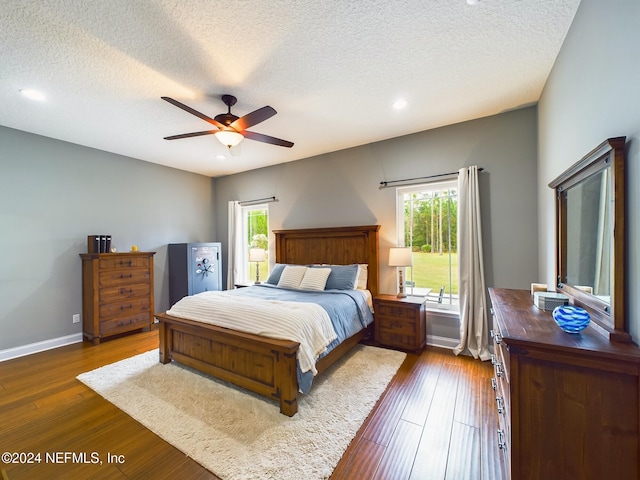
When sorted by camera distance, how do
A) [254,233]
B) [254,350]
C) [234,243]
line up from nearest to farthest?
1. [254,350]
2. [234,243]
3. [254,233]

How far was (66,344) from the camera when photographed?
371cm

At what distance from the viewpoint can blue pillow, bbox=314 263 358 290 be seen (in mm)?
3580

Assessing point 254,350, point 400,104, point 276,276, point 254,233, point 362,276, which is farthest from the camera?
point 254,233

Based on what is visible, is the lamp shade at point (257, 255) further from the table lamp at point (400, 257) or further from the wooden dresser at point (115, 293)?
the table lamp at point (400, 257)

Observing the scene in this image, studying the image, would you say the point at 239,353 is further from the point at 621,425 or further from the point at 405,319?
the point at 621,425

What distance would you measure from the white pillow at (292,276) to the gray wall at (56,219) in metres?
2.60

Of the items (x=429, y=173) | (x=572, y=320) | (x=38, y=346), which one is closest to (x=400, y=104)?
(x=429, y=173)

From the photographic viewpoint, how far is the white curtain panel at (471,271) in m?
3.11

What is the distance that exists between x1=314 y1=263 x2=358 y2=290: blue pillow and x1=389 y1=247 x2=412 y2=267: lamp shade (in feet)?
1.76

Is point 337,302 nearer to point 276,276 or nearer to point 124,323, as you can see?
point 276,276

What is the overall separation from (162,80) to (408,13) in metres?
2.07

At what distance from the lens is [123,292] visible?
3.98m

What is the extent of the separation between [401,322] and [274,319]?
5.75ft

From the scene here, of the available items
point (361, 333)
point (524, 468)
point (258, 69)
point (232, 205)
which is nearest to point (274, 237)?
point (232, 205)
